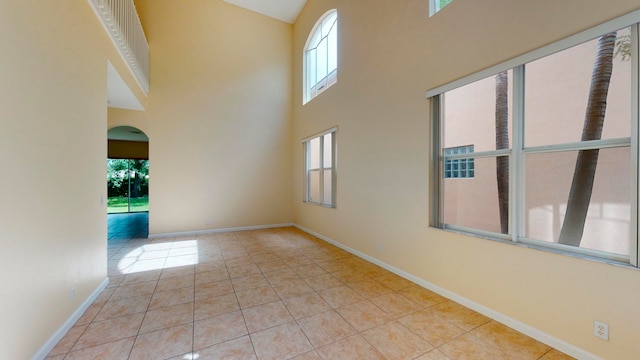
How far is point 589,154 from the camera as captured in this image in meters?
1.85

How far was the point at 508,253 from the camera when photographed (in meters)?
2.18

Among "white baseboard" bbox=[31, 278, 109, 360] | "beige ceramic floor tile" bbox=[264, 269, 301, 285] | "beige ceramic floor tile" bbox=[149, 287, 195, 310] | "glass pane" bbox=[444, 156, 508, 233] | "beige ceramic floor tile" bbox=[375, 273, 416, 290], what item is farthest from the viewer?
"beige ceramic floor tile" bbox=[264, 269, 301, 285]

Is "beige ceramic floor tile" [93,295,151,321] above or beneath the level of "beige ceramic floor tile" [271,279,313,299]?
beneath

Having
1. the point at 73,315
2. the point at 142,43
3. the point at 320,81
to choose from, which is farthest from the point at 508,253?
the point at 142,43

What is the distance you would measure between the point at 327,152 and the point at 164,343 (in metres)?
4.02

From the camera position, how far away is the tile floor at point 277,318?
6.17 ft

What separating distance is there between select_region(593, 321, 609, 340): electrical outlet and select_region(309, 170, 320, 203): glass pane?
4.43 metres

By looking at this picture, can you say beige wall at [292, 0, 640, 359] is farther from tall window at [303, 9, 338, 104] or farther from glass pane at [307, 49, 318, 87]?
glass pane at [307, 49, 318, 87]

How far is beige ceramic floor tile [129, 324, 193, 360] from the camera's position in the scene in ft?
6.06

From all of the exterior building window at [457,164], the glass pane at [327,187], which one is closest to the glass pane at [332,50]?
the glass pane at [327,187]

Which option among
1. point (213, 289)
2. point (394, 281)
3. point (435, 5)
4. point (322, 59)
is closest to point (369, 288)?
point (394, 281)

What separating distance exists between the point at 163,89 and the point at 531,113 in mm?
6373

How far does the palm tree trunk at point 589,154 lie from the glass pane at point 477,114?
510mm

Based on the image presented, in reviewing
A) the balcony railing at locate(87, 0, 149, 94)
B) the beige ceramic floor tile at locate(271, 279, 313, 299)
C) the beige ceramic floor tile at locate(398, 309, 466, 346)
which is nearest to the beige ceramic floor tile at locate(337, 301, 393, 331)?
the beige ceramic floor tile at locate(398, 309, 466, 346)
